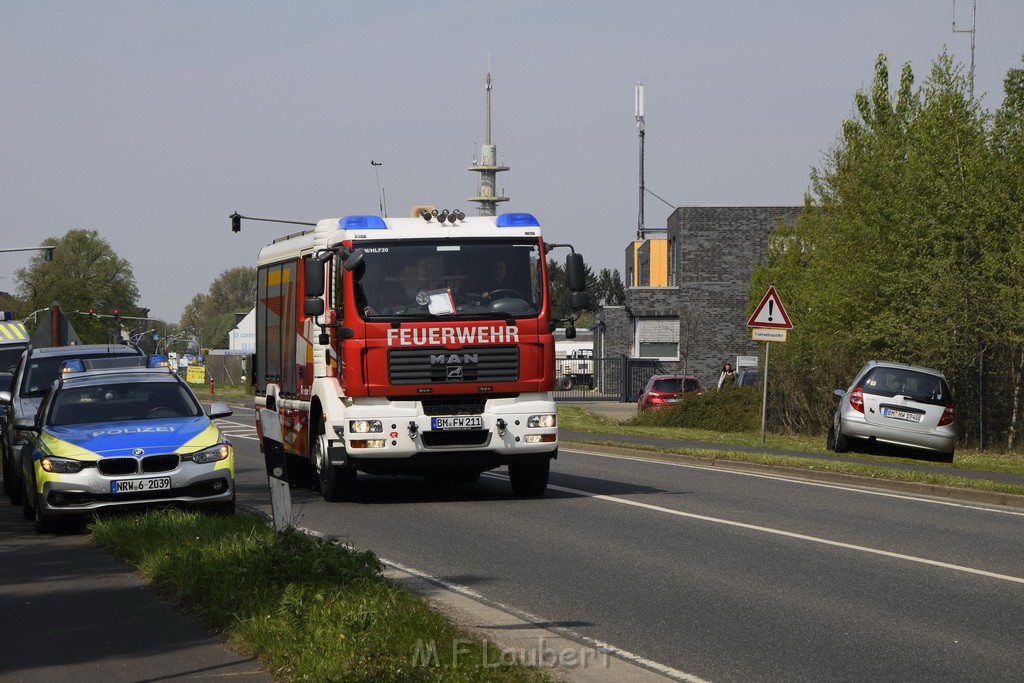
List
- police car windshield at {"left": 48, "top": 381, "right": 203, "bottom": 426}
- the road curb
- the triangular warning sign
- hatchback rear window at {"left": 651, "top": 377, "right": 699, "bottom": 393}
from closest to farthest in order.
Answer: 1. police car windshield at {"left": 48, "top": 381, "right": 203, "bottom": 426}
2. the road curb
3. the triangular warning sign
4. hatchback rear window at {"left": 651, "top": 377, "right": 699, "bottom": 393}

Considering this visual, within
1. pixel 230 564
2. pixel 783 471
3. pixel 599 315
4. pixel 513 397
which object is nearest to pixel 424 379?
pixel 513 397

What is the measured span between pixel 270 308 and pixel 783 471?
7.68 metres

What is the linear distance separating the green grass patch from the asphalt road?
0.92 metres

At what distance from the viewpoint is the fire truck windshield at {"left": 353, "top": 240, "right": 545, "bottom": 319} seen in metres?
15.4

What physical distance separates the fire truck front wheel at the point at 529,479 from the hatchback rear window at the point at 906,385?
30.7 ft

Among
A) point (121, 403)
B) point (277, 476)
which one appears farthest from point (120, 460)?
point (277, 476)

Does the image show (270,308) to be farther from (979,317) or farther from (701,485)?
(979,317)

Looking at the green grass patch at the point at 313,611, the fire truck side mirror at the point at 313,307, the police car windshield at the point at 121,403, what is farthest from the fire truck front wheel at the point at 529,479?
the green grass patch at the point at 313,611

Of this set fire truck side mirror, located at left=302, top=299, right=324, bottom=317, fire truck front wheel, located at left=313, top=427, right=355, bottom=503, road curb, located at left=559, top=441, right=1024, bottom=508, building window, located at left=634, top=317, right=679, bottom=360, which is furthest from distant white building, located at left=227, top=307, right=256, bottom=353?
fire truck side mirror, located at left=302, top=299, right=324, bottom=317

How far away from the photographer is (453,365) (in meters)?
15.3

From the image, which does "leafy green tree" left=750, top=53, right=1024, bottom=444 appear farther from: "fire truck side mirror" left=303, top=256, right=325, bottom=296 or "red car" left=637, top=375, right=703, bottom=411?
"fire truck side mirror" left=303, top=256, right=325, bottom=296

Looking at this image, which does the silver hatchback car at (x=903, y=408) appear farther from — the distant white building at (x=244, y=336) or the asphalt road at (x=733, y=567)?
the distant white building at (x=244, y=336)

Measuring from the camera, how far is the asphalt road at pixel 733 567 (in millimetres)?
7734

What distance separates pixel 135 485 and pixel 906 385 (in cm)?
1483
